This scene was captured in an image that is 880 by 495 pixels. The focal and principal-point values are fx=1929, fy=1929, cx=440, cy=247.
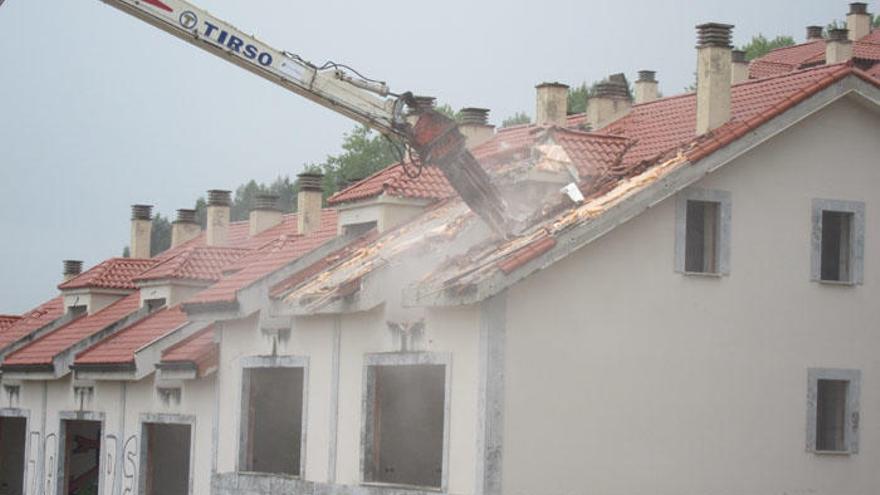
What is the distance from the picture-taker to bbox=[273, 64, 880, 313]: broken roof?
98.1ft

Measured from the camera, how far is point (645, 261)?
30.6m

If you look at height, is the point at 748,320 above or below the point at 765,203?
below

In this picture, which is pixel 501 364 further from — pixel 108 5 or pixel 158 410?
pixel 158 410

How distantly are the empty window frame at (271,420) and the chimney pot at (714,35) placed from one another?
10.4 metres

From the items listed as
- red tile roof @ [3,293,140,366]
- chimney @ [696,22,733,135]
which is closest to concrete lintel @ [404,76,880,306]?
chimney @ [696,22,733,135]

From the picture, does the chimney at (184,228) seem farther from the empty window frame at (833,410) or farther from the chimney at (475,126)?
the empty window frame at (833,410)

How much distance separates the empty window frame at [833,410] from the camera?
31.5 m

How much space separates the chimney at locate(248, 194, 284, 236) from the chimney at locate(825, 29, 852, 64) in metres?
18.3

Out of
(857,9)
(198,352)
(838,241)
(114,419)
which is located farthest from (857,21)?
(838,241)

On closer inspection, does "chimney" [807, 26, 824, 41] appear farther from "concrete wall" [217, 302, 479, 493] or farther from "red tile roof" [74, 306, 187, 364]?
"concrete wall" [217, 302, 479, 493]

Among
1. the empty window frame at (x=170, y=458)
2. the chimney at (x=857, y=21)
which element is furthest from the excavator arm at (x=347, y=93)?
the chimney at (x=857, y=21)

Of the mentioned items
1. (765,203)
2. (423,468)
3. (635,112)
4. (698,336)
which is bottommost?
(423,468)

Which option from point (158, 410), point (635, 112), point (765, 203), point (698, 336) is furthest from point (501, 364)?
point (158, 410)

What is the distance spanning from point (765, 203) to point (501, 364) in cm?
556
